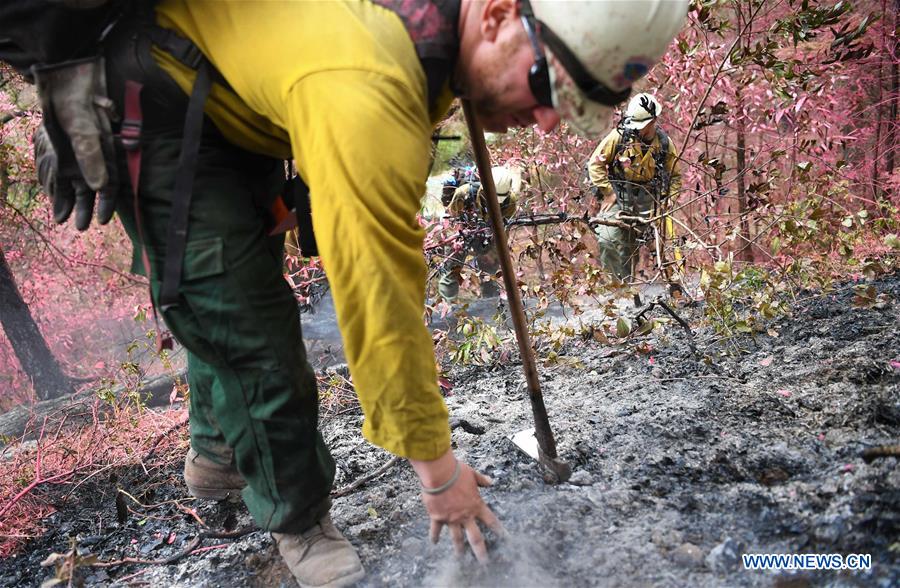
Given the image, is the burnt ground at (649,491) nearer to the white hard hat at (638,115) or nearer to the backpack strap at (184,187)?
the backpack strap at (184,187)

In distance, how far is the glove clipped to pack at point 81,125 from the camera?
1.43 m

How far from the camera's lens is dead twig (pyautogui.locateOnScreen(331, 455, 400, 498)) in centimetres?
230

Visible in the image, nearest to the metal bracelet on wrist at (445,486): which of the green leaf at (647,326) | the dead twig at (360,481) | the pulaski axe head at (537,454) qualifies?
the pulaski axe head at (537,454)

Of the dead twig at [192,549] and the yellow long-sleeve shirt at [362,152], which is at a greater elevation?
the yellow long-sleeve shirt at [362,152]

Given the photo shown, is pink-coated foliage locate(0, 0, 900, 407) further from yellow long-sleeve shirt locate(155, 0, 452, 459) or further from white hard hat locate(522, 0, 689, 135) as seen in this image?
yellow long-sleeve shirt locate(155, 0, 452, 459)

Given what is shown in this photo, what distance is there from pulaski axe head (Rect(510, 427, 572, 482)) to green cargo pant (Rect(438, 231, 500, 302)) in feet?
2.33

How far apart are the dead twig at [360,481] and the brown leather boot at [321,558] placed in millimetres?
502

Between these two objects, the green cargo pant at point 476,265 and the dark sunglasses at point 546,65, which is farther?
the green cargo pant at point 476,265

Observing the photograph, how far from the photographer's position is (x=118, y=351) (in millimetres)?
9664

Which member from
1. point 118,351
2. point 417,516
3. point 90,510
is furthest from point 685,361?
point 118,351

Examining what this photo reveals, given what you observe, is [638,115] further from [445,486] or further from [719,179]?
[445,486]

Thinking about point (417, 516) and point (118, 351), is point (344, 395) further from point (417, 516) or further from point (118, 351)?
point (118, 351)

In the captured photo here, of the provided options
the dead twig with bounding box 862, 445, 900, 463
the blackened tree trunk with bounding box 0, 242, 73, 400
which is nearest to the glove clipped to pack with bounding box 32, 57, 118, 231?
the dead twig with bounding box 862, 445, 900, 463

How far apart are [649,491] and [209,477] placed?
1.49 m
